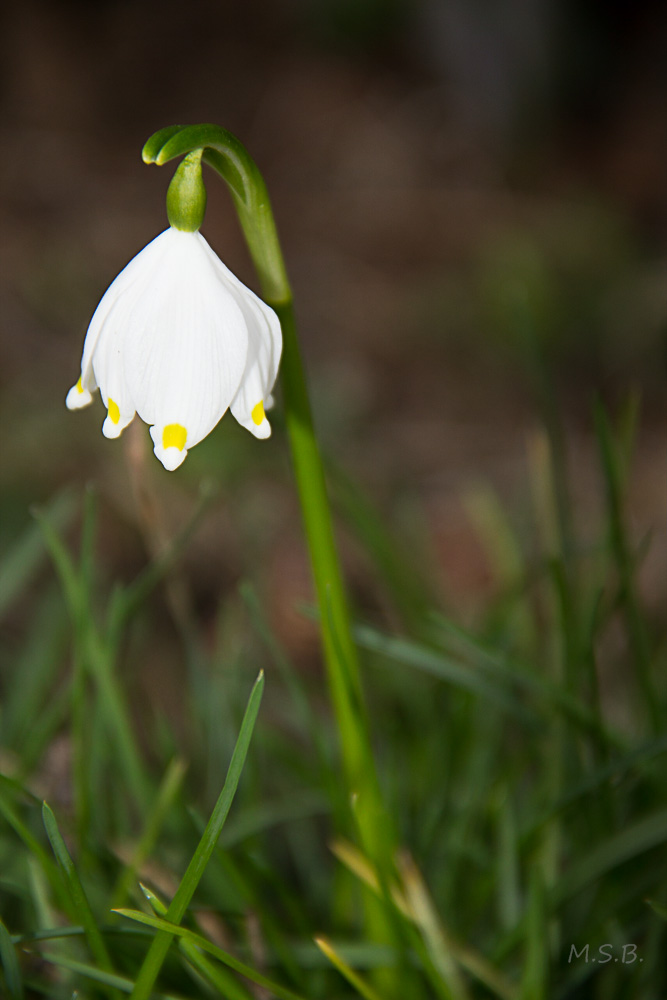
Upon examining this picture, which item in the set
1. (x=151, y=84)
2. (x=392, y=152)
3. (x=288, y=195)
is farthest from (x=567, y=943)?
(x=151, y=84)

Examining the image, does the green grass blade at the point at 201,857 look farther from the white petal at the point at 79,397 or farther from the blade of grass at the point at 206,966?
the white petal at the point at 79,397

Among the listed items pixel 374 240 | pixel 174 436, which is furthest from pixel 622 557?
pixel 374 240

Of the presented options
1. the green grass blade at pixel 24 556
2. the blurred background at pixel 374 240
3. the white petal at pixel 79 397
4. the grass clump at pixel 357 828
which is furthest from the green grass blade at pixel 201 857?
the green grass blade at pixel 24 556

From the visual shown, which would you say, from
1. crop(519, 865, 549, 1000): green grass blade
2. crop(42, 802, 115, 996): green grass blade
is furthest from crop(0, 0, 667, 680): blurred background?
crop(519, 865, 549, 1000): green grass blade

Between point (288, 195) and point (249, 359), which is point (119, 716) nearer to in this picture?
point (249, 359)

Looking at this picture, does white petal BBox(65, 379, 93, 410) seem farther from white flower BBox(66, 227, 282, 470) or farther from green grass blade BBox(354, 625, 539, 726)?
green grass blade BBox(354, 625, 539, 726)

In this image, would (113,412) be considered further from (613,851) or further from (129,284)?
(613,851)
